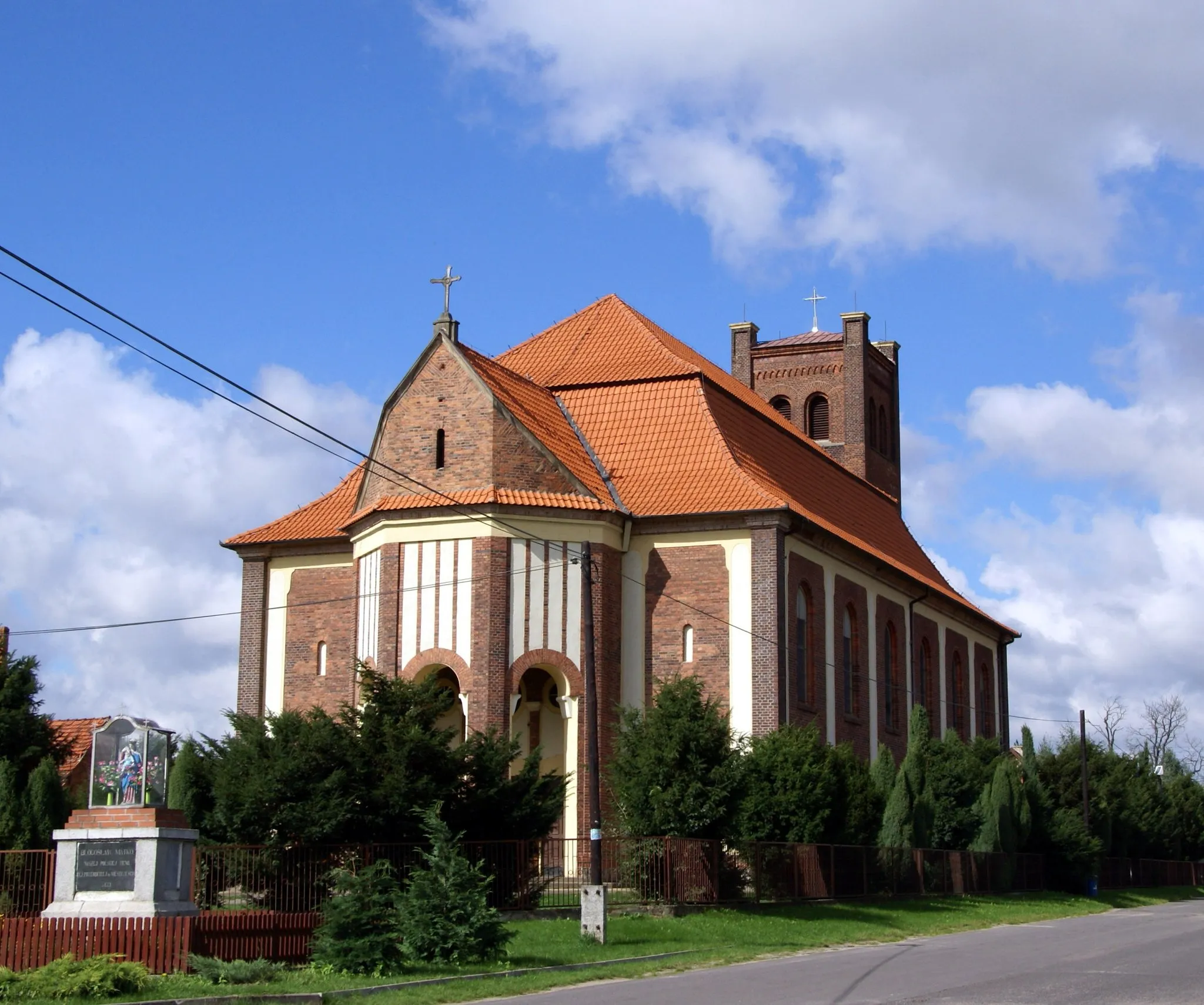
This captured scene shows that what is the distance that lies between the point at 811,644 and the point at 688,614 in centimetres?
396

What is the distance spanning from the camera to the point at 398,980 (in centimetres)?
1925

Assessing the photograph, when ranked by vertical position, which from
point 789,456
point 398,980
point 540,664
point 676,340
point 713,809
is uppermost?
point 676,340

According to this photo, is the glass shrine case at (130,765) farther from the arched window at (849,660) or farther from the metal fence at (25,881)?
the arched window at (849,660)

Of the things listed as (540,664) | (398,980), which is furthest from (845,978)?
(540,664)

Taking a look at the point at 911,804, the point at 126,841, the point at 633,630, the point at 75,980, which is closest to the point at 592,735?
the point at 126,841

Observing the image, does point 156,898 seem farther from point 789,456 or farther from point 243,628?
point 789,456

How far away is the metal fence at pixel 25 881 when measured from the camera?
23.6 m

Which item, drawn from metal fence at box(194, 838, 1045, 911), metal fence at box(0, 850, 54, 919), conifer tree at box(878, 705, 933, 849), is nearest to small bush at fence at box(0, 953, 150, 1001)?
metal fence at box(194, 838, 1045, 911)

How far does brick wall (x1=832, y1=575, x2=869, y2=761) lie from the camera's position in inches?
1602

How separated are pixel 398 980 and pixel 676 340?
3086 cm

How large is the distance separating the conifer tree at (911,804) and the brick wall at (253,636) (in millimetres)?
15120

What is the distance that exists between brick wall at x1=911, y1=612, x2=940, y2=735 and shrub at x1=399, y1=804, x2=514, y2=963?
27.7 meters

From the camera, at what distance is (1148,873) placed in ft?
193

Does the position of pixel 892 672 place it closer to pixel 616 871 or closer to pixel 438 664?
pixel 438 664
